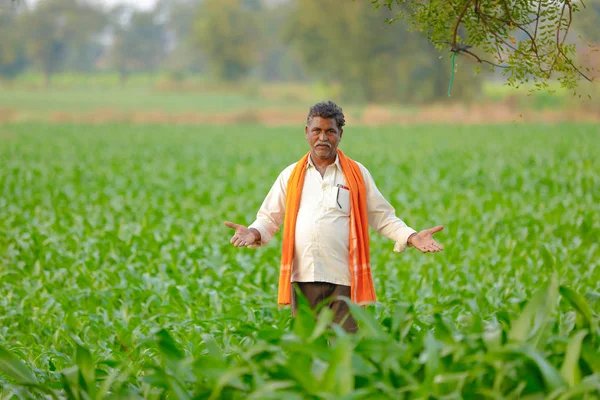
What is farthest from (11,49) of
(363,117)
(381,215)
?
(381,215)

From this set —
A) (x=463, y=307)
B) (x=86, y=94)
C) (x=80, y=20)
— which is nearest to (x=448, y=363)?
(x=463, y=307)

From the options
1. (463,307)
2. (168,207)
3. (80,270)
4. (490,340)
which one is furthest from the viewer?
(168,207)

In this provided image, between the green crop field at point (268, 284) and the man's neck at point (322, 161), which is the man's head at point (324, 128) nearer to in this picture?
the man's neck at point (322, 161)

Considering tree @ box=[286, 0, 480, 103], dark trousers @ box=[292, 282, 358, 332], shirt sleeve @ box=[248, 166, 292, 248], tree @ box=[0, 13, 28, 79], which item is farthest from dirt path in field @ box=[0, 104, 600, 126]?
tree @ box=[0, 13, 28, 79]

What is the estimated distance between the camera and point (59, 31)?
10006 cm

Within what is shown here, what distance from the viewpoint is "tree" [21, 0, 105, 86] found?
9400 centimetres

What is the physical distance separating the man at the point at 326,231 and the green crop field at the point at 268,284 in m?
0.30

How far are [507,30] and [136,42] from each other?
375 feet

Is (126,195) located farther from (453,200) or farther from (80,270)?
(80,270)

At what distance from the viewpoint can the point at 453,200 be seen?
44.4 feet

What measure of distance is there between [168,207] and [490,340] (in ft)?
34.6

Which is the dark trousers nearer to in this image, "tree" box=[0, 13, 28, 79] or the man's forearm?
the man's forearm

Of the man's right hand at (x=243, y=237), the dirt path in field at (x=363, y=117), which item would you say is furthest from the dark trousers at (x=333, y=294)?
the dirt path in field at (x=363, y=117)

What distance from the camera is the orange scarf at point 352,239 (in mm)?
4285
